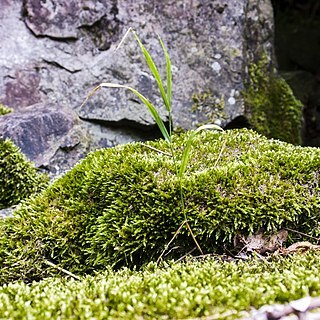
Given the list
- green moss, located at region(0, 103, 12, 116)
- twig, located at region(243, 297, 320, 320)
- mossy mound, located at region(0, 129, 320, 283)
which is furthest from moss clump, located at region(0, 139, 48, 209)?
twig, located at region(243, 297, 320, 320)

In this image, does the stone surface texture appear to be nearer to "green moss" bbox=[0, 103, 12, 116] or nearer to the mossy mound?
"green moss" bbox=[0, 103, 12, 116]

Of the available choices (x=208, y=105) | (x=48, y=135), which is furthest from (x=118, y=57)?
(x=48, y=135)

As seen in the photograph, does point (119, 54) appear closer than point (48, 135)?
No

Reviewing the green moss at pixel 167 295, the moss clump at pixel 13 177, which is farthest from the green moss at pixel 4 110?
the green moss at pixel 167 295

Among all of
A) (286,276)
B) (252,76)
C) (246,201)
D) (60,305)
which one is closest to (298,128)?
(252,76)

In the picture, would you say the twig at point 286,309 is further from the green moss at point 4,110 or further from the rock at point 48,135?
the green moss at point 4,110

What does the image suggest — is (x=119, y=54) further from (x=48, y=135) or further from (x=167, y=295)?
(x=167, y=295)

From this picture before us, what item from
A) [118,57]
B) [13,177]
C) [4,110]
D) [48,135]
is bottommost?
[13,177]
